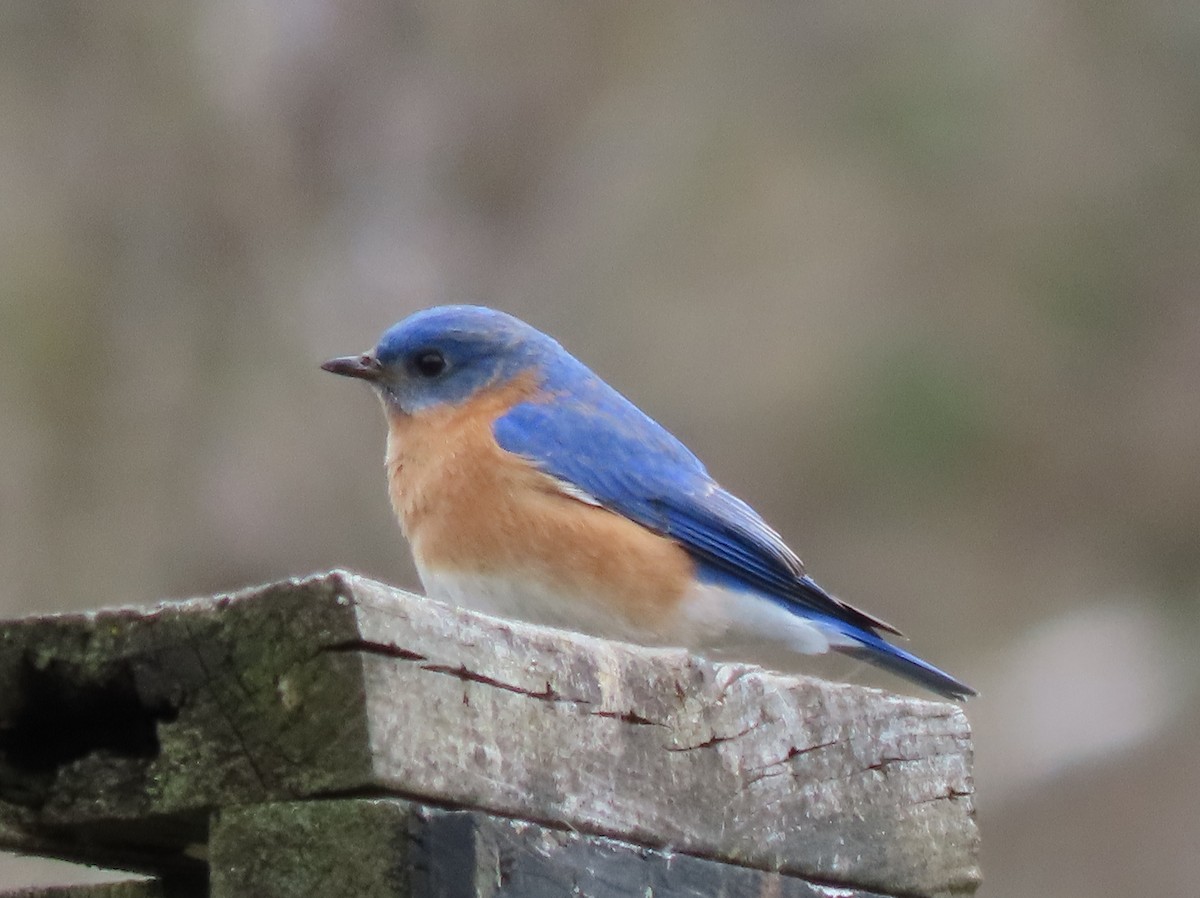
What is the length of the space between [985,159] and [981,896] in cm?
363

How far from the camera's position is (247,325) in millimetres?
8297

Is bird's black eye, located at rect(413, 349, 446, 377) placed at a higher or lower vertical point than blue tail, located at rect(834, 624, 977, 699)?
higher

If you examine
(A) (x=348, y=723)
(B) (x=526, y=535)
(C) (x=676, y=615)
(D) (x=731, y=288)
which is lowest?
(A) (x=348, y=723)

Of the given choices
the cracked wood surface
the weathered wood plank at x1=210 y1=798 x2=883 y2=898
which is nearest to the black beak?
the cracked wood surface

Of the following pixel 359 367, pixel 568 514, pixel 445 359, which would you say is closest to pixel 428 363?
pixel 445 359

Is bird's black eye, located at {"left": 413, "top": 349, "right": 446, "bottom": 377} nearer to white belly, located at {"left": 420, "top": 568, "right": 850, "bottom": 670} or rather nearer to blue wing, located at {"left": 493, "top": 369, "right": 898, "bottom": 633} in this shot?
blue wing, located at {"left": 493, "top": 369, "right": 898, "bottom": 633}

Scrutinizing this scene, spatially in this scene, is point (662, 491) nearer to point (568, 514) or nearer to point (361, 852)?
point (568, 514)

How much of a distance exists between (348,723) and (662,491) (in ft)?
7.73

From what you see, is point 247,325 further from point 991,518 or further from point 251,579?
point 991,518

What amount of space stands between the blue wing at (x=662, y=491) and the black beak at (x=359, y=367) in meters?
0.36

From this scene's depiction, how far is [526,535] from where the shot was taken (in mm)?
3895

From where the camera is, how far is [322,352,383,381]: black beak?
4496 mm

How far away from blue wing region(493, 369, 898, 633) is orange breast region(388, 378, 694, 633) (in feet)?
0.28

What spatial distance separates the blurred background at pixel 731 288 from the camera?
8125 millimetres
